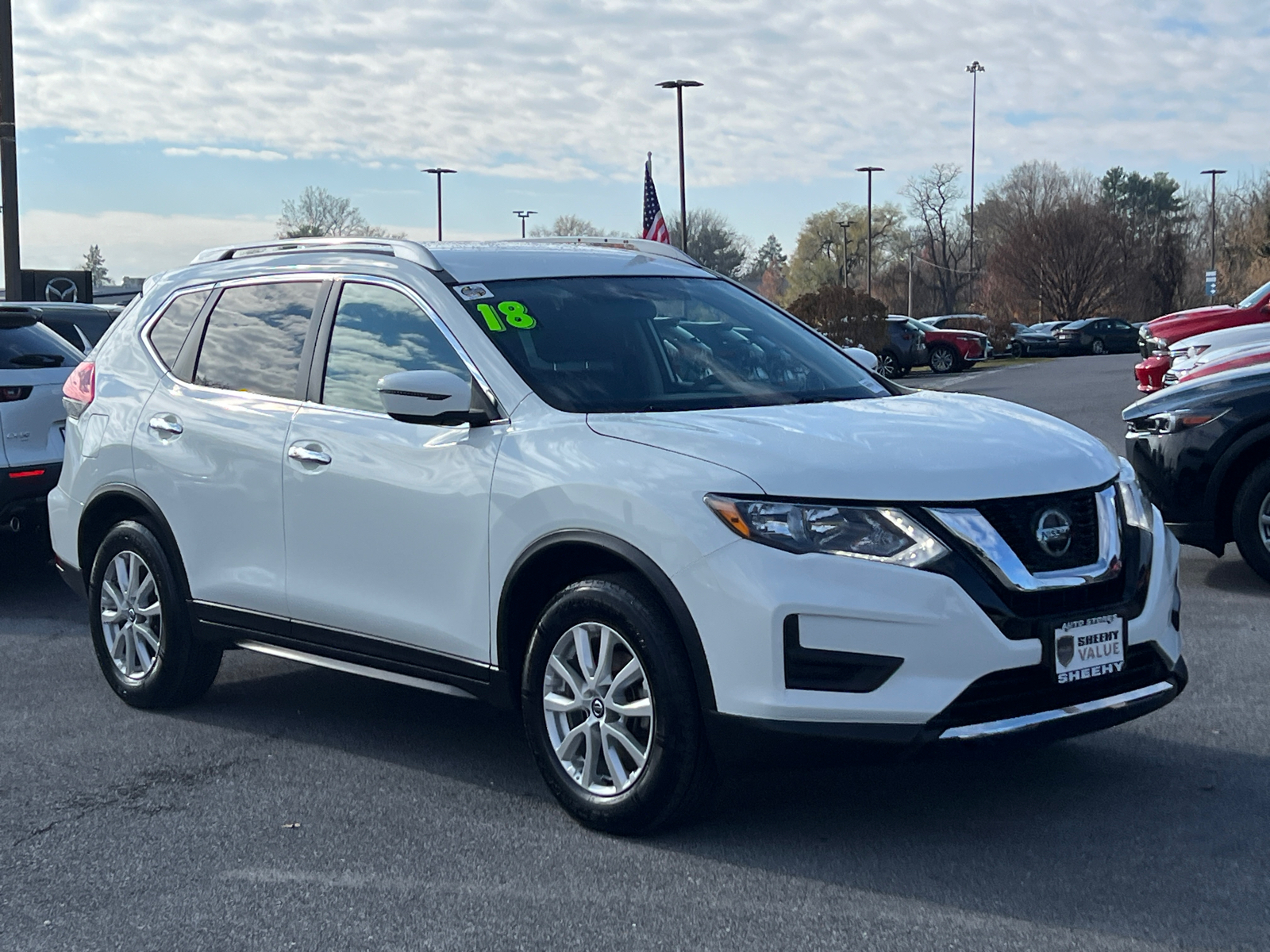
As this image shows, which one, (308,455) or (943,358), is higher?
(943,358)

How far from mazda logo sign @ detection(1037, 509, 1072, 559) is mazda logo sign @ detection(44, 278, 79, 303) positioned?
754 inches

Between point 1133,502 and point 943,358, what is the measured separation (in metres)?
35.7

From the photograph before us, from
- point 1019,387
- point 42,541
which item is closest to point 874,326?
point 1019,387

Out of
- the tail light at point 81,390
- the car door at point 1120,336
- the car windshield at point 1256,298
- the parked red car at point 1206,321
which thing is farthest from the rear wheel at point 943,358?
the tail light at point 81,390

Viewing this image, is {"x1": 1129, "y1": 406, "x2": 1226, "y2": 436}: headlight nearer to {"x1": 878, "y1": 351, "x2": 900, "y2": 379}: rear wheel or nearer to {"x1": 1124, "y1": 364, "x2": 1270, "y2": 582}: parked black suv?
{"x1": 1124, "y1": 364, "x2": 1270, "y2": 582}: parked black suv

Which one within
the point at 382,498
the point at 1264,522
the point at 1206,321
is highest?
the point at 1206,321

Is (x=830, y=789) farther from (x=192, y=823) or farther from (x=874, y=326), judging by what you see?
(x=874, y=326)

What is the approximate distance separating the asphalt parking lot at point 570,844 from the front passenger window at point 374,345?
1.33m

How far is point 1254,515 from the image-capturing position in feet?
26.3

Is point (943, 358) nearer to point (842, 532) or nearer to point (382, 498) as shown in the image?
point (382, 498)

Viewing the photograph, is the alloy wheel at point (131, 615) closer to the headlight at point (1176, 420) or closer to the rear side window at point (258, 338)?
the rear side window at point (258, 338)

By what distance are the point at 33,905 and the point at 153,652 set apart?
2158 millimetres

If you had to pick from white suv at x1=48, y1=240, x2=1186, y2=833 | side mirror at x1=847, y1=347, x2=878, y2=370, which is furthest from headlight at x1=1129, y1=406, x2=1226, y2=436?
white suv at x1=48, y1=240, x2=1186, y2=833

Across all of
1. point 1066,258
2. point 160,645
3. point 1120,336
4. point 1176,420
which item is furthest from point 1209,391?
point 1066,258
